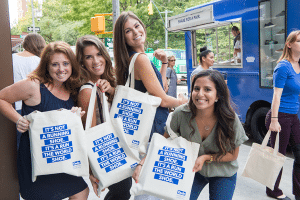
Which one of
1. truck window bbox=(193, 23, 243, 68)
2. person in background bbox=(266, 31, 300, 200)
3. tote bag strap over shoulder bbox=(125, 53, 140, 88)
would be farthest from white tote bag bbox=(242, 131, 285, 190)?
truck window bbox=(193, 23, 243, 68)

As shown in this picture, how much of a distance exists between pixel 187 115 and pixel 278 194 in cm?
233

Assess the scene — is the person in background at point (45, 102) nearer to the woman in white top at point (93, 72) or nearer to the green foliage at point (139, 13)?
the woman in white top at point (93, 72)

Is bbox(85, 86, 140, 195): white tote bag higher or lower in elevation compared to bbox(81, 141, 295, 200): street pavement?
higher

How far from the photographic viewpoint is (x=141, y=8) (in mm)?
23031

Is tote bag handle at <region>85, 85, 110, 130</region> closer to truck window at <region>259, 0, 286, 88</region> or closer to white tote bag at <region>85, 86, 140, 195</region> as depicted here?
white tote bag at <region>85, 86, 140, 195</region>

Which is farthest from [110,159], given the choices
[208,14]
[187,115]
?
[208,14]

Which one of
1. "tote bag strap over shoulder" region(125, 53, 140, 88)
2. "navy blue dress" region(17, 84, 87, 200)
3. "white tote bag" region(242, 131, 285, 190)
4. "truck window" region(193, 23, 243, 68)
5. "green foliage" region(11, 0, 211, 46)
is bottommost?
"white tote bag" region(242, 131, 285, 190)

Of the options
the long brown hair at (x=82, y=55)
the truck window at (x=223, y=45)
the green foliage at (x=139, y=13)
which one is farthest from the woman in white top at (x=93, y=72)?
the green foliage at (x=139, y=13)

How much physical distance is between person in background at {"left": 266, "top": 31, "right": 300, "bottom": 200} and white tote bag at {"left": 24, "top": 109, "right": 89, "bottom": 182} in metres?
2.46

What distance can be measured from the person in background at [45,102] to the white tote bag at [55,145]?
155mm

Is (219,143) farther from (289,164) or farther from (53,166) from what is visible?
(289,164)

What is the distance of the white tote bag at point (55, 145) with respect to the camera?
2.12 meters

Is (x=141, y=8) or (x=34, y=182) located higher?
(x=141, y=8)

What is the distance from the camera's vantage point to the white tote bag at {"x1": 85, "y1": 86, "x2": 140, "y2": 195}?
7.34 ft
